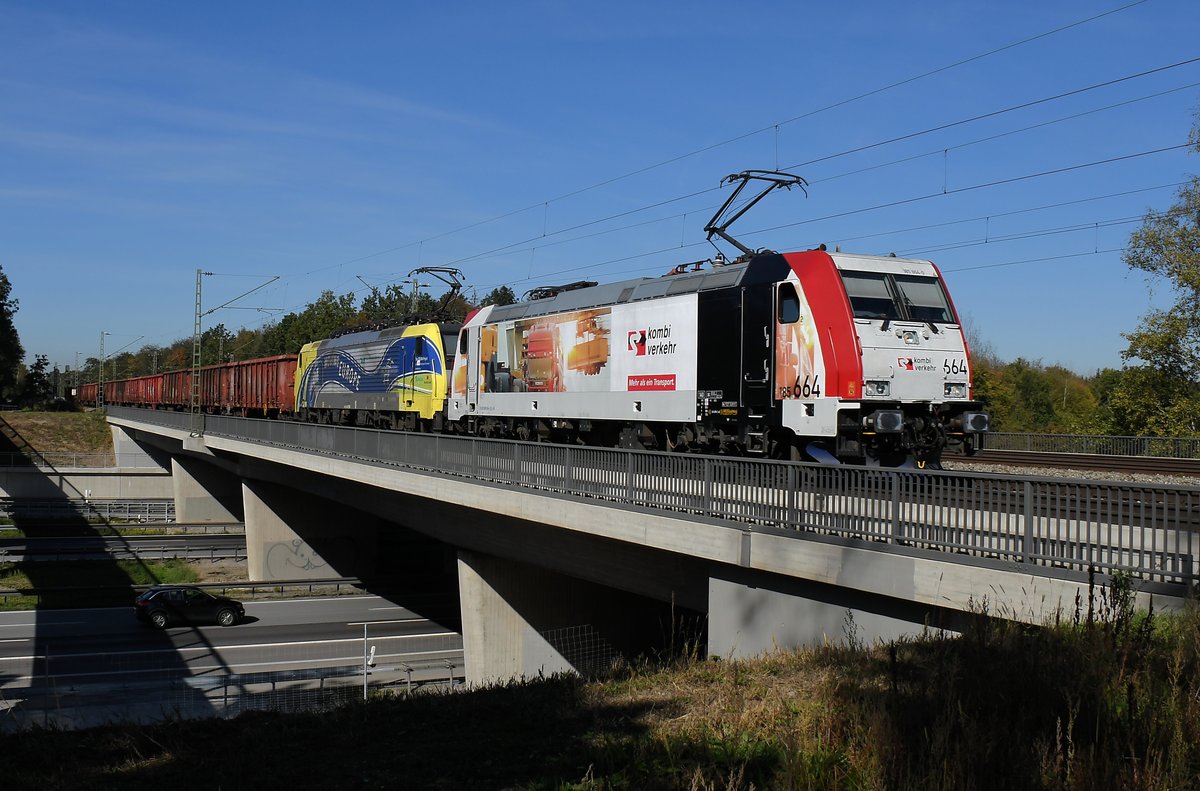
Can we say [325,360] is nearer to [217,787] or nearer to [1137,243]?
[1137,243]

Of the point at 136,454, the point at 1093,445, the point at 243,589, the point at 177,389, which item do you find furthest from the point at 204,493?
the point at 1093,445

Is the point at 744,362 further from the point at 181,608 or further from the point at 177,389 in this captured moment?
the point at 177,389

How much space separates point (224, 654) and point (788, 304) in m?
20.9

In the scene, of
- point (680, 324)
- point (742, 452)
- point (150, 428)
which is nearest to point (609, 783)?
point (742, 452)

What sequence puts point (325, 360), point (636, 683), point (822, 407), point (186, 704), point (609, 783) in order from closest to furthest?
point (609, 783) → point (636, 683) → point (822, 407) → point (186, 704) → point (325, 360)

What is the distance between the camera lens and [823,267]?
15.2 meters

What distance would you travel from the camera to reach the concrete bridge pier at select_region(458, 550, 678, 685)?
20.6 m

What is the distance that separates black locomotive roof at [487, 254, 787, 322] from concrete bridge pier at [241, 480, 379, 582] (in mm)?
19934

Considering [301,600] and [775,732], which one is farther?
[301,600]

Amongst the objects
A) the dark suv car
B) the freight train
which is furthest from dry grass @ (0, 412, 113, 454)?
the freight train

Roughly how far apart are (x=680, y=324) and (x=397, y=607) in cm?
2244

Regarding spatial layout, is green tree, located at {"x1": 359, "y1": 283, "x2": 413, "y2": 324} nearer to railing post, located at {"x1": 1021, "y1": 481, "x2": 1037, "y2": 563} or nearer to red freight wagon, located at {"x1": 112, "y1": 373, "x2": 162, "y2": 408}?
red freight wagon, located at {"x1": 112, "y1": 373, "x2": 162, "y2": 408}

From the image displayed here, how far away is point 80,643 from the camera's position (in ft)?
97.9

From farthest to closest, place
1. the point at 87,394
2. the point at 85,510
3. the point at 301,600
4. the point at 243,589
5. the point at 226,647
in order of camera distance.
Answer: the point at 87,394
the point at 85,510
the point at 243,589
the point at 301,600
the point at 226,647
